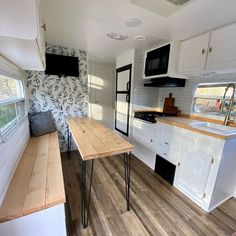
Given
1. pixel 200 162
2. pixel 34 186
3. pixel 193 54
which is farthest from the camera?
pixel 193 54

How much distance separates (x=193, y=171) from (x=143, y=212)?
2.64 feet

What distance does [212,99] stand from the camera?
7.02 ft

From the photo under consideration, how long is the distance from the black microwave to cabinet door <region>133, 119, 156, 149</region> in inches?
35.9

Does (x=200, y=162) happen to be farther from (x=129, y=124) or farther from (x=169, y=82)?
(x=129, y=124)

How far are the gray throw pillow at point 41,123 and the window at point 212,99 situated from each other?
261cm

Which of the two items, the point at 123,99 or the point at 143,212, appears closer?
the point at 143,212

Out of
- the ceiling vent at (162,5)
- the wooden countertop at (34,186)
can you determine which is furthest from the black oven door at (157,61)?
the wooden countertop at (34,186)

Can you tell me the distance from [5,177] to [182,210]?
1880mm

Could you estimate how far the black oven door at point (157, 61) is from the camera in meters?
2.20

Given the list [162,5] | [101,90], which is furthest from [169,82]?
[101,90]

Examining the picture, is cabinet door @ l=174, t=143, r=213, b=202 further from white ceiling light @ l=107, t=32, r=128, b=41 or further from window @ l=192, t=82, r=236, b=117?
white ceiling light @ l=107, t=32, r=128, b=41

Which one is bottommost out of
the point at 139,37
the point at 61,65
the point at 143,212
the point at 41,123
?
the point at 143,212

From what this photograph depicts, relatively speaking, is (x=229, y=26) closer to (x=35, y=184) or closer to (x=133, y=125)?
(x=133, y=125)

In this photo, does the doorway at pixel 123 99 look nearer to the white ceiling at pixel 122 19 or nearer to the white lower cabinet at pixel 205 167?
the white ceiling at pixel 122 19
